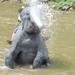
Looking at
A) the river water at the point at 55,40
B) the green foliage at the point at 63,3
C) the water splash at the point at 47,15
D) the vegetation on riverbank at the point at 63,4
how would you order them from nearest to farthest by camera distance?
1. the river water at the point at 55,40
2. the water splash at the point at 47,15
3. the vegetation on riverbank at the point at 63,4
4. the green foliage at the point at 63,3

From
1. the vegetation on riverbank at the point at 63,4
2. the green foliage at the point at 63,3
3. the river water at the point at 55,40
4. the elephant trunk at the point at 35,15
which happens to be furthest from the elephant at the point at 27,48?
the green foliage at the point at 63,3

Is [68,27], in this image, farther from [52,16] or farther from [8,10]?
[8,10]

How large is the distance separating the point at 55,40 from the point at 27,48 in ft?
8.29

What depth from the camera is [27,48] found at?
6750 mm

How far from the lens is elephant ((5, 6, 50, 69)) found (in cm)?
660

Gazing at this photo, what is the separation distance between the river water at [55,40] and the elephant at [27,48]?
169mm

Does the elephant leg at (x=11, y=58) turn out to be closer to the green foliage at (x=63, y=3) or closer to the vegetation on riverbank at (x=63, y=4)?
the vegetation on riverbank at (x=63, y=4)

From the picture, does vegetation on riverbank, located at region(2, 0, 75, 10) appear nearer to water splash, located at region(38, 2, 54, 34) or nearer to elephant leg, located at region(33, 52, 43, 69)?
water splash, located at region(38, 2, 54, 34)

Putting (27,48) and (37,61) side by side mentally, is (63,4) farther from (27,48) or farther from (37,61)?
(37,61)

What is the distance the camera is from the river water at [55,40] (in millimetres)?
6523

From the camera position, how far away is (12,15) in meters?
13.1

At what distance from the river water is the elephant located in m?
0.17

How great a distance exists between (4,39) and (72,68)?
2.72 meters

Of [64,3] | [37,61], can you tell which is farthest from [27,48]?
[64,3]
